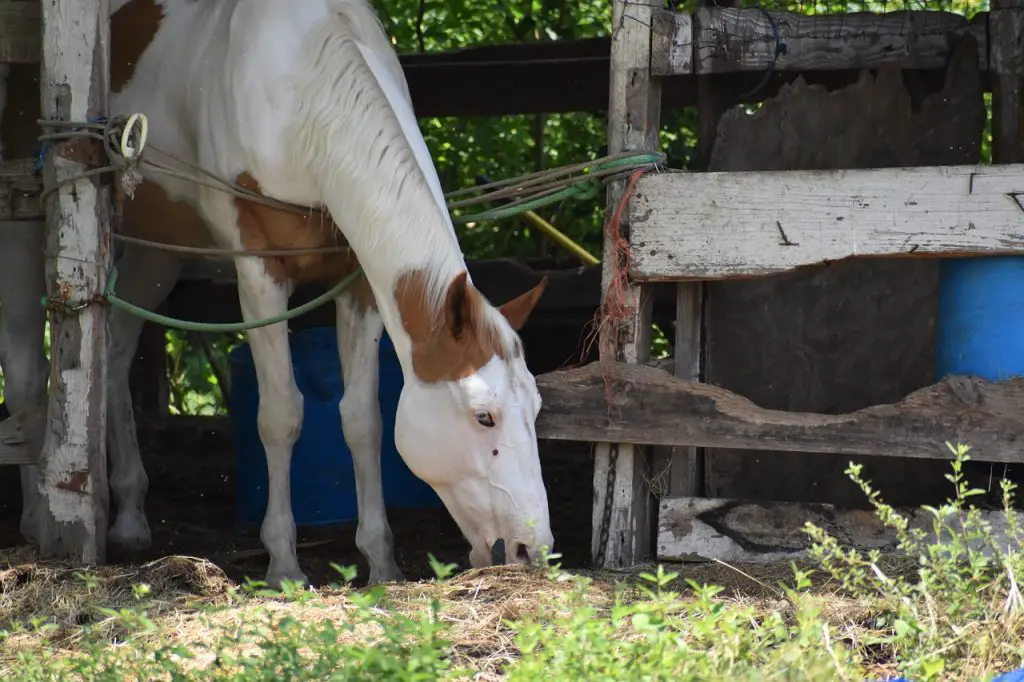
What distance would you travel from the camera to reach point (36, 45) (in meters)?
4.39

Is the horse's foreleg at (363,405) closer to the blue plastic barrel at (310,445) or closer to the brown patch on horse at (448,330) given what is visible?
the brown patch on horse at (448,330)

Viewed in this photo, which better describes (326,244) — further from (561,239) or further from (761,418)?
(561,239)

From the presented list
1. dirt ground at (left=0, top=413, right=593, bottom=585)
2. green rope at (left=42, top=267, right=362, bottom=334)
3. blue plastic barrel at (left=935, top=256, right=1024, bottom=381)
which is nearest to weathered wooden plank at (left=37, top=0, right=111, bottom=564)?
green rope at (left=42, top=267, right=362, bottom=334)

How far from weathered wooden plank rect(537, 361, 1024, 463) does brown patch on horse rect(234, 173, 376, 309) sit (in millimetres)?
880

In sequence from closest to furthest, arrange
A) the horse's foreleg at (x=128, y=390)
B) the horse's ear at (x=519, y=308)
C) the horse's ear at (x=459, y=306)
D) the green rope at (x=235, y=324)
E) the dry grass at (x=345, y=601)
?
1. the dry grass at (x=345, y=601)
2. the horse's ear at (x=459, y=306)
3. the horse's ear at (x=519, y=308)
4. the green rope at (x=235, y=324)
5. the horse's foreleg at (x=128, y=390)

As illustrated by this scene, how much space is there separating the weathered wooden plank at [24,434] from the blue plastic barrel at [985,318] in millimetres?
2921

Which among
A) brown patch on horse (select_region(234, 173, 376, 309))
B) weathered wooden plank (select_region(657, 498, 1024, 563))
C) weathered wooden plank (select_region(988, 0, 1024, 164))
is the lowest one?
weathered wooden plank (select_region(657, 498, 1024, 563))

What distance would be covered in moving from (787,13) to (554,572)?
2491 mm

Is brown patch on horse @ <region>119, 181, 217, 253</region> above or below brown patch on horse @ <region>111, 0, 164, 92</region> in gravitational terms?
below

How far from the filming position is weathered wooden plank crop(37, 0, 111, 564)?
4160 mm

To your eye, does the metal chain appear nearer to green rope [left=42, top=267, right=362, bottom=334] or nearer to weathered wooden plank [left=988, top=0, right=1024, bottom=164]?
green rope [left=42, top=267, right=362, bottom=334]

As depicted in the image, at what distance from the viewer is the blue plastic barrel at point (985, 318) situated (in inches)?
153

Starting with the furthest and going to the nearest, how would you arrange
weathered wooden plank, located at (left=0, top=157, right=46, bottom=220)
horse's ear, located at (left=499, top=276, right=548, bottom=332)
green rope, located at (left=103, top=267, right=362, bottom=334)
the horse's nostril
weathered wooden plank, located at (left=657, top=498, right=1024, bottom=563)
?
1. weathered wooden plank, located at (left=0, top=157, right=46, bottom=220)
2. green rope, located at (left=103, top=267, right=362, bottom=334)
3. horse's ear, located at (left=499, top=276, right=548, bottom=332)
4. weathered wooden plank, located at (left=657, top=498, right=1024, bottom=563)
5. the horse's nostril

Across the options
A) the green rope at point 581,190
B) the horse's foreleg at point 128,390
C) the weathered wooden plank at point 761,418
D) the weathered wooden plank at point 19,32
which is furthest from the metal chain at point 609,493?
the weathered wooden plank at point 19,32
